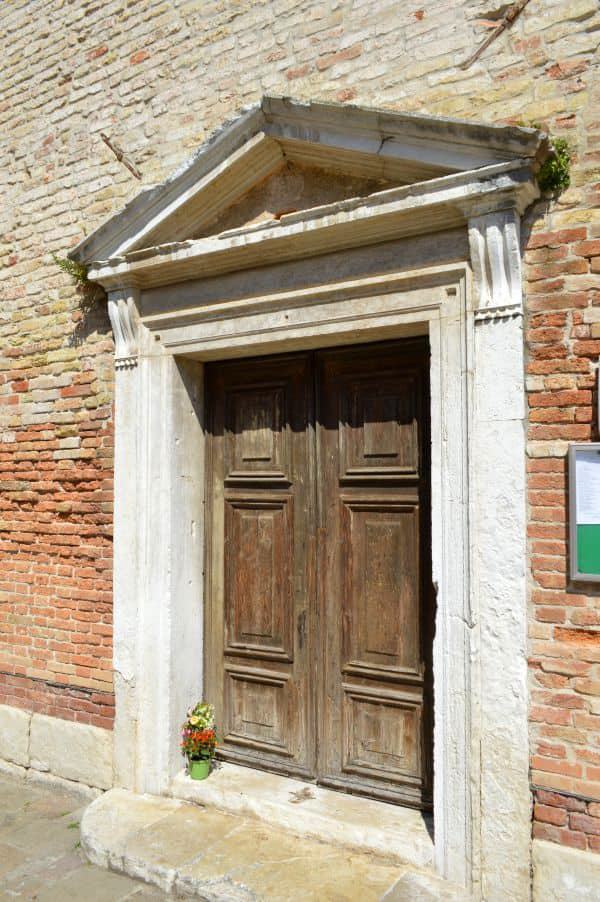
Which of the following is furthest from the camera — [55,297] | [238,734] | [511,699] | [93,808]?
[55,297]

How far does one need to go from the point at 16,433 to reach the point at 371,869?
3612 mm

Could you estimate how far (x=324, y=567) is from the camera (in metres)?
3.88

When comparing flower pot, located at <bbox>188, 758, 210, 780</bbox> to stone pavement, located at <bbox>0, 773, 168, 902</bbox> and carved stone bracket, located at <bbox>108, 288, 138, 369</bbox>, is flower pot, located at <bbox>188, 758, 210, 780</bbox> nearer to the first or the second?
stone pavement, located at <bbox>0, 773, 168, 902</bbox>

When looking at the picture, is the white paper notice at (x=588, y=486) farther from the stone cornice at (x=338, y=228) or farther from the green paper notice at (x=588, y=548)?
the stone cornice at (x=338, y=228)

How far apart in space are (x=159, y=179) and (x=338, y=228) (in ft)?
4.92

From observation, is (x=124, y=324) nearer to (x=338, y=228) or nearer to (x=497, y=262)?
(x=338, y=228)

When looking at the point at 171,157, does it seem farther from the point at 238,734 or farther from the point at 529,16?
the point at 238,734

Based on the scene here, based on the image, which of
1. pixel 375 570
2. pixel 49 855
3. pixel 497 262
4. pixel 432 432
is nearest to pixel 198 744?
pixel 49 855

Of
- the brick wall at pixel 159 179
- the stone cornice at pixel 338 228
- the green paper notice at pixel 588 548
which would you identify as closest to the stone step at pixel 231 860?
the brick wall at pixel 159 179

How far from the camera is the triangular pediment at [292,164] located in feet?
10.1

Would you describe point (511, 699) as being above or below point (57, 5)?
below

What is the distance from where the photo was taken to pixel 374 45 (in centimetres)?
352

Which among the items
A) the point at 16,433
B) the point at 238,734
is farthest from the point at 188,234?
the point at 238,734

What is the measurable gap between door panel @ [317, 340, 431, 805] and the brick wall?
2.40ft
